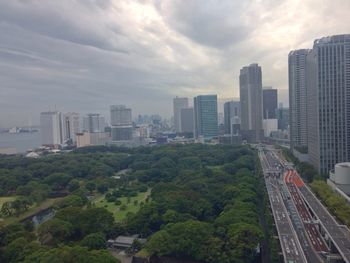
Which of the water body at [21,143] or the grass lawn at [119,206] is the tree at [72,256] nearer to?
the grass lawn at [119,206]

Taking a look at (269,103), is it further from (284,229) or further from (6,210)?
(6,210)

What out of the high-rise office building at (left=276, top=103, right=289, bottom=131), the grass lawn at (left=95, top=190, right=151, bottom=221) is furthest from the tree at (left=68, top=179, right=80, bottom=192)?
the high-rise office building at (left=276, top=103, right=289, bottom=131)

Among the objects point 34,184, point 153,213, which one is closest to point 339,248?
point 153,213

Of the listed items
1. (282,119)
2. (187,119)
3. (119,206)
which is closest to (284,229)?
(119,206)

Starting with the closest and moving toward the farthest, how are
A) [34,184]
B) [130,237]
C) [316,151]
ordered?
[130,237] < [34,184] < [316,151]

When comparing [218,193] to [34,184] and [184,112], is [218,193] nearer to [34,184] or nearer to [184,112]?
[34,184]

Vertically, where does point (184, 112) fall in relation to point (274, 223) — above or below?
above

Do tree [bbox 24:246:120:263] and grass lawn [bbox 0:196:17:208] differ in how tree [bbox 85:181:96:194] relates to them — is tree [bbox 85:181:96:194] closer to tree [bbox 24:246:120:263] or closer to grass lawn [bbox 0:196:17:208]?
grass lawn [bbox 0:196:17:208]
